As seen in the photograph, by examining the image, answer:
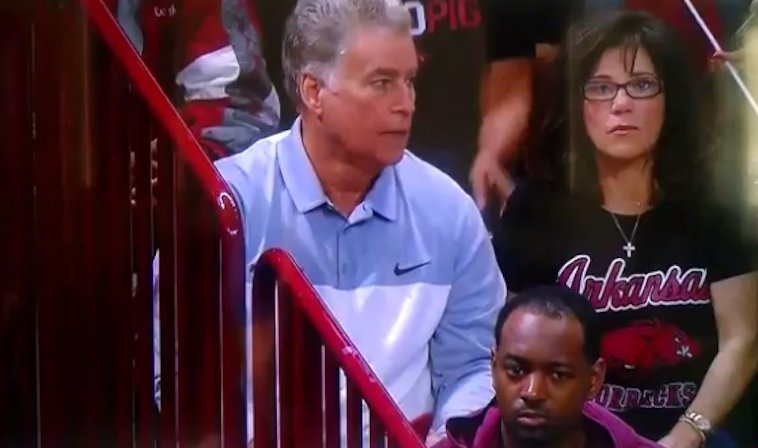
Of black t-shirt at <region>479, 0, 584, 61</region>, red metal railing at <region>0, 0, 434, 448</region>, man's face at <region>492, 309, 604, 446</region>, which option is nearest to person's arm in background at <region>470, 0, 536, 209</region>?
black t-shirt at <region>479, 0, 584, 61</region>

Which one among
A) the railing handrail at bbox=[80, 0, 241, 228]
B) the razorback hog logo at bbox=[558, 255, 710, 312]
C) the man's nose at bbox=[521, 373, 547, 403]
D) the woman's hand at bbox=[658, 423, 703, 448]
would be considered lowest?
the woman's hand at bbox=[658, 423, 703, 448]

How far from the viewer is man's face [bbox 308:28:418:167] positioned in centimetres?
217

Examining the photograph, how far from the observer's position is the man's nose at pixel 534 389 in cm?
216

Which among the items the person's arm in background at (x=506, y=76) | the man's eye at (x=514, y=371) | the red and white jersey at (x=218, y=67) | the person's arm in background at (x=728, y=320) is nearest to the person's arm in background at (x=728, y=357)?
the person's arm in background at (x=728, y=320)

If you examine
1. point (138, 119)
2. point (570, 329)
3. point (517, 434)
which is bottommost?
point (517, 434)

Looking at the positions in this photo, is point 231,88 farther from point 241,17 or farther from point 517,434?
point 517,434

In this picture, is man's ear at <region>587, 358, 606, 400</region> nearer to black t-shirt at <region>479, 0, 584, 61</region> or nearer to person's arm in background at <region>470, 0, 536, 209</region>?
person's arm in background at <region>470, 0, 536, 209</region>

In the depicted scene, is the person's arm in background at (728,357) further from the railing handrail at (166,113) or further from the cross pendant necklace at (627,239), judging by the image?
the railing handrail at (166,113)

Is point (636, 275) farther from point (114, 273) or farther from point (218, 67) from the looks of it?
point (114, 273)

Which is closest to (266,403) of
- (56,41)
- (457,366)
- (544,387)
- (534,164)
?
(457,366)

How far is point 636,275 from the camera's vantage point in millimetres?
2189

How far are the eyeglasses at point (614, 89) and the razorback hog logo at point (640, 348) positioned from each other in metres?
0.45

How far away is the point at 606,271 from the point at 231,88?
0.83 meters

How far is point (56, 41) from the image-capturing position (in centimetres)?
233
